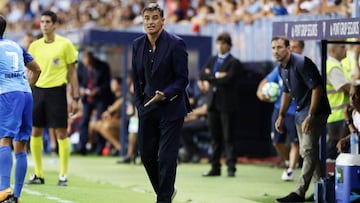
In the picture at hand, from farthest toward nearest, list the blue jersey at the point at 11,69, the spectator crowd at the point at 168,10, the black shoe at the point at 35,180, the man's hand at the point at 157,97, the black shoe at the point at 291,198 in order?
the spectator crowd at the point at 168,10, the black shoe at the point at 35,180, the black shoe at the point at 291,198, the blue jersey at the point at 11,69, the man's hand at the point at 157,97

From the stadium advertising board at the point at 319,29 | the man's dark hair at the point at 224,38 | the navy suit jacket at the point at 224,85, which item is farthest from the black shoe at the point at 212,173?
the stadium advertising board at the point at 319,29

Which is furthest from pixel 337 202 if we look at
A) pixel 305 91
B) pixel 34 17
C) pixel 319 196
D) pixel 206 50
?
pixel 34 17

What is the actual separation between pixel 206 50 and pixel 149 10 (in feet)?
37.4

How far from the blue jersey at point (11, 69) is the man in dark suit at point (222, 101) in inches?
237

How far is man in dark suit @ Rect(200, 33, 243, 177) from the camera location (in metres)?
16.6

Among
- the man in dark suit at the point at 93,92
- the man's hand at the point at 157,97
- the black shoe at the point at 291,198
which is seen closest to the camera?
the man's hand at the point at 157,97

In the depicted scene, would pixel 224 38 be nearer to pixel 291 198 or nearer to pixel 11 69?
pixel 291 198

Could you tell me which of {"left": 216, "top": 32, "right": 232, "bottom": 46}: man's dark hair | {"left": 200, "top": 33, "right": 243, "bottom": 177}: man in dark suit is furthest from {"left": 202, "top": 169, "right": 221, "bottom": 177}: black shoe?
{"left": 216, "top": 32, "right": 232, "bottom": 46}: man's dark hair

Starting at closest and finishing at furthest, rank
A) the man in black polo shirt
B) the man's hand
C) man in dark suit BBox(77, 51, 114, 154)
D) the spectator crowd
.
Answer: the man's hand → the man in black polo shirt → the spectator crowd → man in dark suit BBox(77, 51, 114, 154)

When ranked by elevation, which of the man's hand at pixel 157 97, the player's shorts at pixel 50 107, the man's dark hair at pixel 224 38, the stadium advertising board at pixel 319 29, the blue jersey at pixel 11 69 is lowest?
the player's shorts at pixel 50 107

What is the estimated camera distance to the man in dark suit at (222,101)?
16625 mm

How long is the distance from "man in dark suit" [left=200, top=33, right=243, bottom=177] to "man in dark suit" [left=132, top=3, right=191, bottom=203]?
6.22 m

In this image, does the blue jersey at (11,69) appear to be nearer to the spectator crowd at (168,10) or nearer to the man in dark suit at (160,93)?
the man in dark suit at (160,93)

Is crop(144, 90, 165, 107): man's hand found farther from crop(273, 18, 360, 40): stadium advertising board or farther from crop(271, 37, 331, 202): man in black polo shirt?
crop(271, 37, 331, 202): man in black polo shirt
